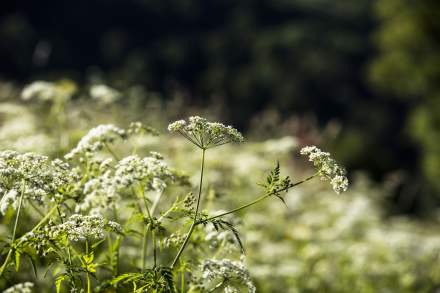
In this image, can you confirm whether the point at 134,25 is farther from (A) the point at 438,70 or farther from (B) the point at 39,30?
(A) the point at 438,70

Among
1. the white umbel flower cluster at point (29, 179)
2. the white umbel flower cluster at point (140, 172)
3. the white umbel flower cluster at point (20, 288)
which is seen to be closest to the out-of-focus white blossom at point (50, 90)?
the white umbel flower cluster at point (29, 179)

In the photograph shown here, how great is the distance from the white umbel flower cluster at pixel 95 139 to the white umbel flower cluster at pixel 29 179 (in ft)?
1.40

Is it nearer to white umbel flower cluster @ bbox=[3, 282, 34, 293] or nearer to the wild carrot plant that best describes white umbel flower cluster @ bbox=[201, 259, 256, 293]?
the wild carrot plant

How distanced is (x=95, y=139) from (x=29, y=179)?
0.90 meters

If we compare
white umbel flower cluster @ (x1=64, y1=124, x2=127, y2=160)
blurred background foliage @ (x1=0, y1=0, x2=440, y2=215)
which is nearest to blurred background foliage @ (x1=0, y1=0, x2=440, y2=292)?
blurred background foliage @ (x1=0, y1=0, x2=440, y2=215)

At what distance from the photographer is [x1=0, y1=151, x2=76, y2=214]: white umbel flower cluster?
3.11 m

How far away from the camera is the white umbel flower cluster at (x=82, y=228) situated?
9.68 feet

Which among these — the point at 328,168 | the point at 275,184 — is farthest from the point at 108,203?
the point at 328,168

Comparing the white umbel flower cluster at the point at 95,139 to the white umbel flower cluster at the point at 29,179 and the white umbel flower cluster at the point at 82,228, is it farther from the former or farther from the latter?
the white umbel flower cluster at the point at 82,228

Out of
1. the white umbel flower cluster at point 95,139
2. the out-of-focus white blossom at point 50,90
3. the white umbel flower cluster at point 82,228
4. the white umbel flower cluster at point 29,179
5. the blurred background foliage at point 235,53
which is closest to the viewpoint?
the white umbel flower cluster at point 82,228

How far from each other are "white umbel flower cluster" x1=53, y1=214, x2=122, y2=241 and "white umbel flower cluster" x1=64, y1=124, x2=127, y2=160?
751 mm

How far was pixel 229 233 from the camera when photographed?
13.6ft

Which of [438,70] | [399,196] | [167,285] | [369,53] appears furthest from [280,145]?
[369,53]

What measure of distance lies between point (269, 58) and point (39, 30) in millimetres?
25484
